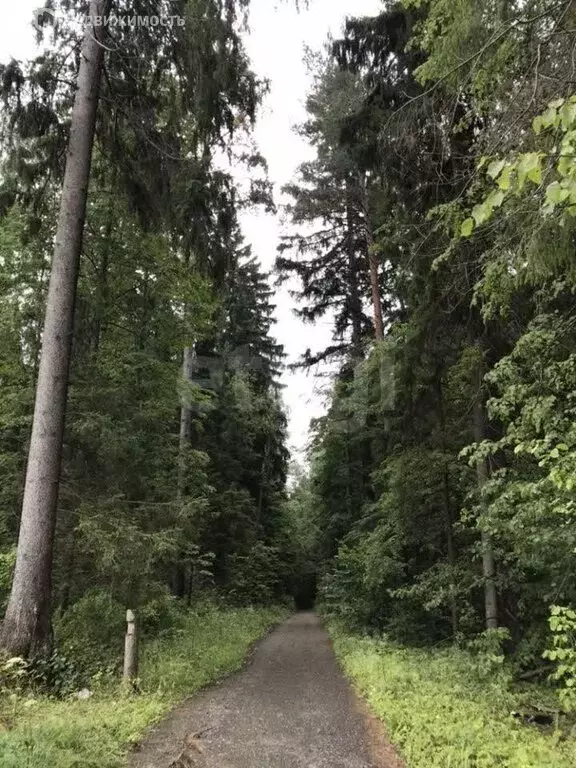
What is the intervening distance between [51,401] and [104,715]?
390 centimetres

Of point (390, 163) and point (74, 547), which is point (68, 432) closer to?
point (74, 547)

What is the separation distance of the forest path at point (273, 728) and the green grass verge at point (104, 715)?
0.24m

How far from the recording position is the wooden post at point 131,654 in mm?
6836

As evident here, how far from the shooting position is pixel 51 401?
24.1ft

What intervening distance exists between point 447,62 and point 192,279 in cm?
736

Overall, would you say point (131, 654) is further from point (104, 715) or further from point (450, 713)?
point (450, 713)

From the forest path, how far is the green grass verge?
0.24 metres

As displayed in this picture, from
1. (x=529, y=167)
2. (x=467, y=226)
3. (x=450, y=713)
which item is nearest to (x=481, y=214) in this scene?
(x=467, y=226)

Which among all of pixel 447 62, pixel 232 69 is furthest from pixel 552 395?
pixel 232 69

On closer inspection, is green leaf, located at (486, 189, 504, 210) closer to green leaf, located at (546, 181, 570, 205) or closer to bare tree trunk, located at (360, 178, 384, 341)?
green leaf, located at (546, 181, 570, 205)

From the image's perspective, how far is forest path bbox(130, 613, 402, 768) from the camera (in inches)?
192

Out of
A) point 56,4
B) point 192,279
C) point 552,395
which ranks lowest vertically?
point 552,395

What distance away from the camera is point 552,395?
5750mm

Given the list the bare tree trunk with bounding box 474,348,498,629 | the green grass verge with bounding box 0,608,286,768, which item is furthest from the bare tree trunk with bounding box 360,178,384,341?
the green grass verge with bounding box 0,608,286,768
